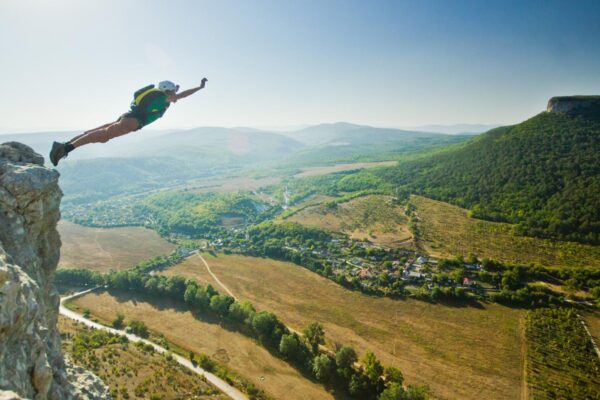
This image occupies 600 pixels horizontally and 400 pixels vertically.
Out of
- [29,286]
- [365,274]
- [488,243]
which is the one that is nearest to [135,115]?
[29,286]

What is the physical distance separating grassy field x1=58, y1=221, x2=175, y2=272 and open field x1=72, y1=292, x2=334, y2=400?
22820 mm

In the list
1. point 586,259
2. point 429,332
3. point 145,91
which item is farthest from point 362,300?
point 145,91

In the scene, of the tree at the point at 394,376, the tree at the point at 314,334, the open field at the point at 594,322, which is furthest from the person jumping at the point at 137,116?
the open field at the point at 594,322

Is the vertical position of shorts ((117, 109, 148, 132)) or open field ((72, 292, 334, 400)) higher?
shorts ((117, 109, 148, 132))

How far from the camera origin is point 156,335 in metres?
45.4

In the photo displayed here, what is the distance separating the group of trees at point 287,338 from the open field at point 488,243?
39372mm

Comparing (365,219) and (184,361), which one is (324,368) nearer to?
(184,361)

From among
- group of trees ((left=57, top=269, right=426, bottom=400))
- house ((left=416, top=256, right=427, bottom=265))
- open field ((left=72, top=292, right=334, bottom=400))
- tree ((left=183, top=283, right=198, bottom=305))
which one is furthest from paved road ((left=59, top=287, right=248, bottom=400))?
house ((left=416, top=256, right=427, bottom=265))

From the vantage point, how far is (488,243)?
67.2 meters

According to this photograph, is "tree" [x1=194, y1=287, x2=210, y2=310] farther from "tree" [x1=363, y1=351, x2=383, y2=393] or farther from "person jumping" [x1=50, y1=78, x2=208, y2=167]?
"person jumping" [x1=50, y1=78, x2=208, y2=167]

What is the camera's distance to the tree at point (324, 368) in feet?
115

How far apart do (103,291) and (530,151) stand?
121330 millimetres

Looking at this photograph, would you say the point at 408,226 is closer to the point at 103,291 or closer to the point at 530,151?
the point at 530,151

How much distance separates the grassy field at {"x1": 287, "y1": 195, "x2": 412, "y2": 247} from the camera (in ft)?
265
